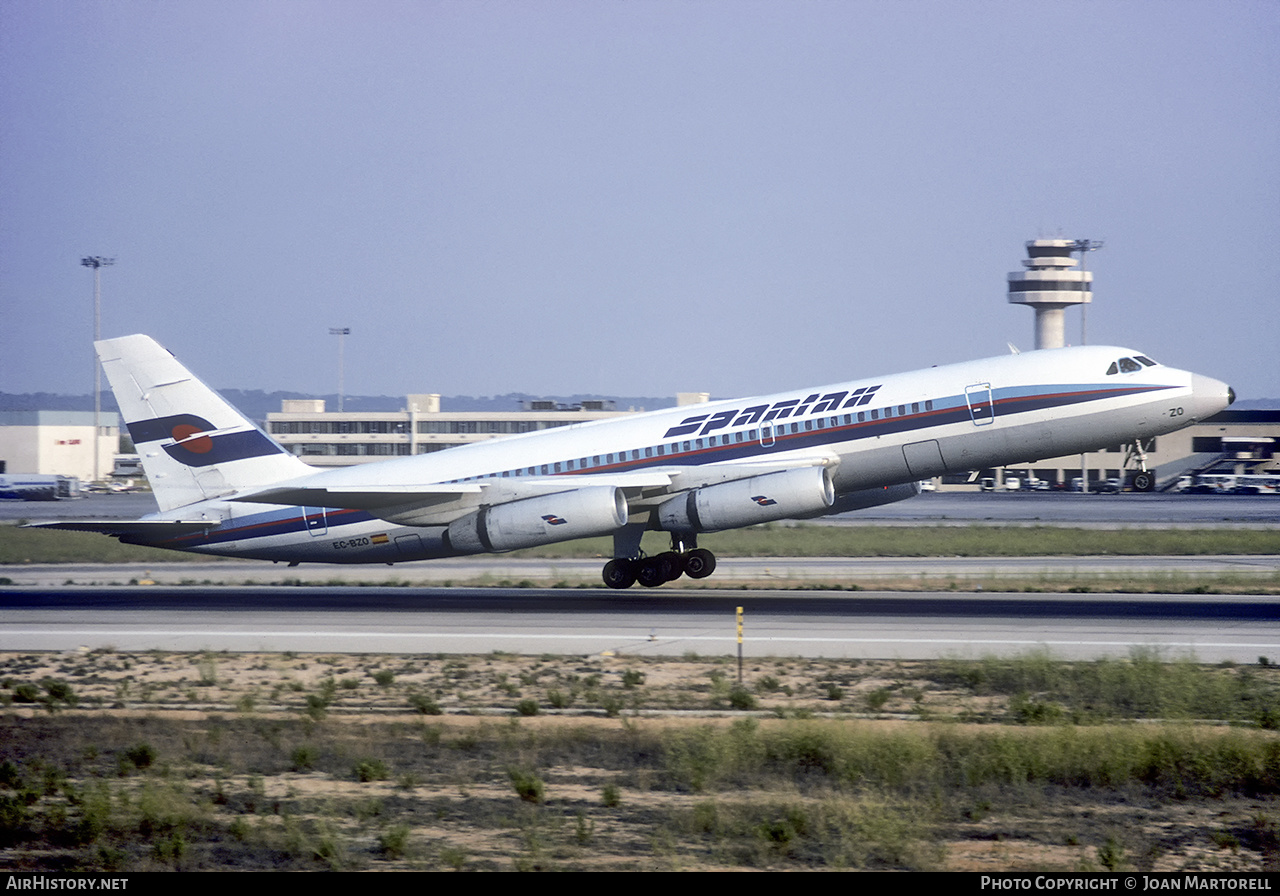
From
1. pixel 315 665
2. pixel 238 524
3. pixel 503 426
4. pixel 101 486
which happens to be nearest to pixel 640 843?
pixel 315 665

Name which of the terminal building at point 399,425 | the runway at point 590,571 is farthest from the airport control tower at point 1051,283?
the runway at point 590,571

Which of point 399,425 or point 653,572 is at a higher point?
point 399,425

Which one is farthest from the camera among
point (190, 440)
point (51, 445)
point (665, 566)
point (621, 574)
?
point (51, 445)

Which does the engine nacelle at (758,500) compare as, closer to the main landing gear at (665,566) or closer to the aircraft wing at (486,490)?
the aircraft wing at (486,490)

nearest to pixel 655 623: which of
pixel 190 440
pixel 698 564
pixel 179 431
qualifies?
pixel 698 564

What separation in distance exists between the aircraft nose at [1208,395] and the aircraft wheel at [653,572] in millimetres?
14341

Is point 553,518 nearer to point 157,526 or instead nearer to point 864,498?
point 864,498

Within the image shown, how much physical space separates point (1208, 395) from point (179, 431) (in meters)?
27.5

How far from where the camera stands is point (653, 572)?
3403cm

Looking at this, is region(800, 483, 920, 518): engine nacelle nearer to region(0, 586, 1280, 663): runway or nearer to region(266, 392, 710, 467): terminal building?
region(0, 586, 1280, 663): runway

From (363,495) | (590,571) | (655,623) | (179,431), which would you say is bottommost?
(655,623)

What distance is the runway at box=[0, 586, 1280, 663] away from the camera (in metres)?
24.1

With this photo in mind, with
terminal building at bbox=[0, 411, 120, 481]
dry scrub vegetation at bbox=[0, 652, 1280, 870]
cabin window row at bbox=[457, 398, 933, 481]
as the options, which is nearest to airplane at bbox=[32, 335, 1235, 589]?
cabin window row at bbox=[457, 398, 933, 481]

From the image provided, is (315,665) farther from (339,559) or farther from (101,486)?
(101,486)
